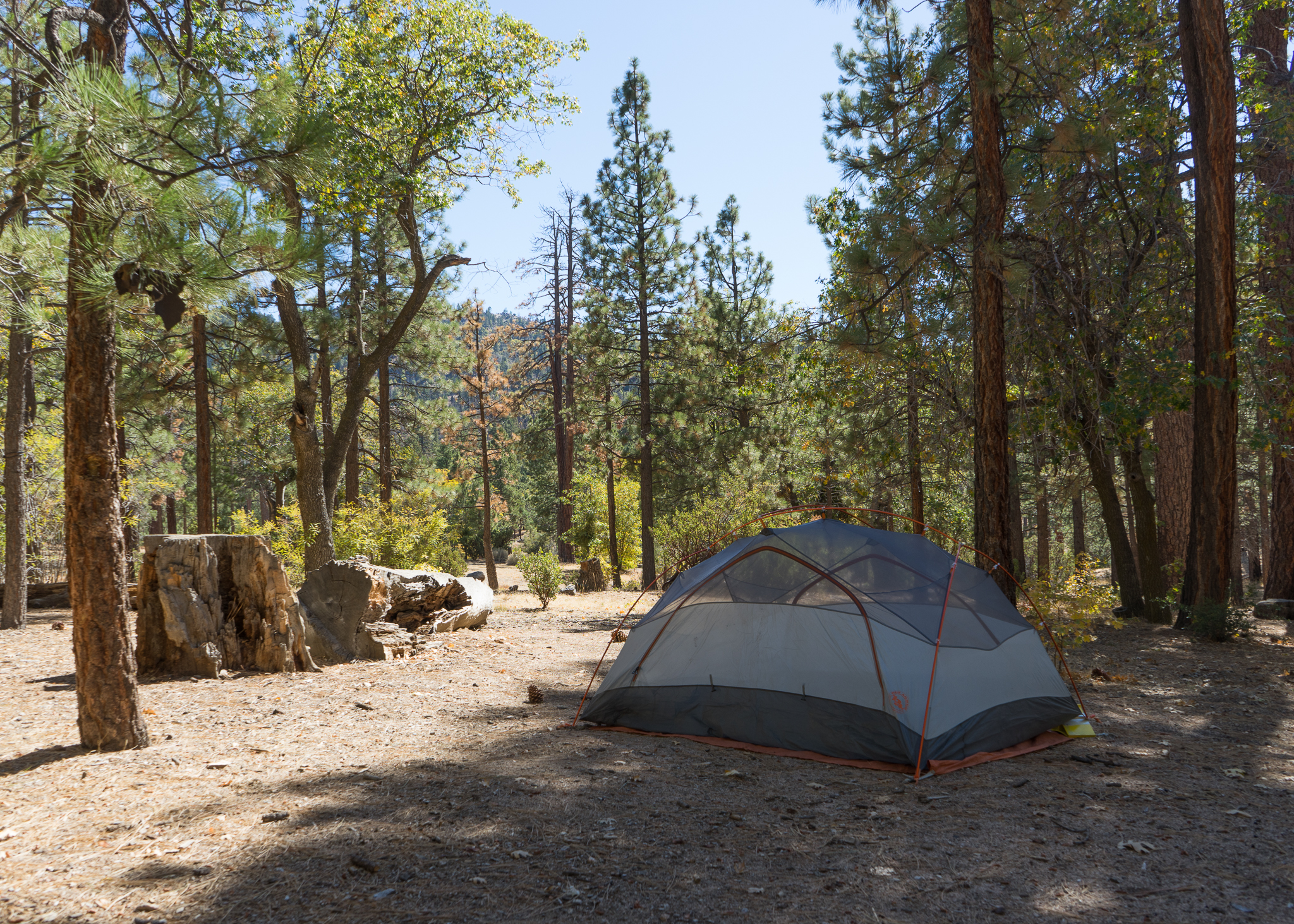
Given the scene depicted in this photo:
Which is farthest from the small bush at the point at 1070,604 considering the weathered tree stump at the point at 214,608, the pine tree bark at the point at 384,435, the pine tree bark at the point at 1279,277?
the pine tree bark at the point at 384,435

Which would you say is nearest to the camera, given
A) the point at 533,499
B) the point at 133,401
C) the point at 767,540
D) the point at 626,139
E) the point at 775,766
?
the point at 775,766

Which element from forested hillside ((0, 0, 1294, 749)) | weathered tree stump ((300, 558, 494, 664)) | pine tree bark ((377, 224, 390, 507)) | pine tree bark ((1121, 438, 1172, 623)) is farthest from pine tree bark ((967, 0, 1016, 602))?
pine tree bark ((377, 224, 390, 507))

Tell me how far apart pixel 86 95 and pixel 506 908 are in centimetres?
425

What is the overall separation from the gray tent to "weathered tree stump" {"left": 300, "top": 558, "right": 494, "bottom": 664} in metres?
3.45

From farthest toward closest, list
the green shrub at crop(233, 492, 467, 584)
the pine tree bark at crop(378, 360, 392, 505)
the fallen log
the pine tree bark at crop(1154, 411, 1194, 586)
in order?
the pine tree bark at crop(378, 360, 392, 505) < the green shrub at crop(233, 492, 467, 584) < the fallen log < the pine tree bark at crop(1154, 411, 1194, 586)

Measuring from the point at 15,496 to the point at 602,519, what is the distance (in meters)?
17.8

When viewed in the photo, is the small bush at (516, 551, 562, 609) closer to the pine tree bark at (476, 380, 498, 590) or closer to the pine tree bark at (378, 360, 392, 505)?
the pine tree bark at (378, 360, 392, 505)

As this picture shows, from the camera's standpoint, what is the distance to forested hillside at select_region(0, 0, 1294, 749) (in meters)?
4.29

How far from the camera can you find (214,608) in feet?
22.7

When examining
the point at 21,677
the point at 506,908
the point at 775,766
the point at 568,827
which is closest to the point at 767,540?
the point at 775,766

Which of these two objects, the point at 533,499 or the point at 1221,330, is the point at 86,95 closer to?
the point at 1221,330

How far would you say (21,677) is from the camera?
21.8ft

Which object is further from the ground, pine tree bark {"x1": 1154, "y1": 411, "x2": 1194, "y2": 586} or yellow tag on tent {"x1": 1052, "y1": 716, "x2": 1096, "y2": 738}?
pine tree bark {"x1": 1154, "y1": 411, "x2": 1194, "y2": 586}

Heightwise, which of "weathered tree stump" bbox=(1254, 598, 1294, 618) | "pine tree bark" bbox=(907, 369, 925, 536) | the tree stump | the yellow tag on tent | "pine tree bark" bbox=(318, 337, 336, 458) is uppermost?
"pine tree bark" bbox=(318, 337, 336, 458)
